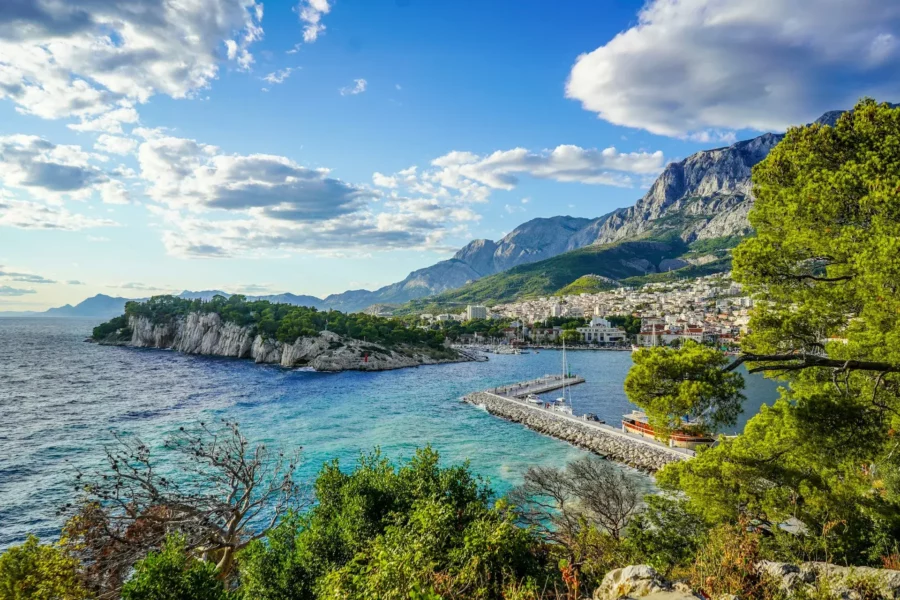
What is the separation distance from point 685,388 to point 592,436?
80.4 feet

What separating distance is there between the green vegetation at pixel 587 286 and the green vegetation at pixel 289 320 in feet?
345

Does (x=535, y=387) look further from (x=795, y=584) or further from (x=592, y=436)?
(x=795, y=584)

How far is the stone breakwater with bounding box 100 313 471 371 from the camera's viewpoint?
69312 mm

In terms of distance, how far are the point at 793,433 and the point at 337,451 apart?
2452cm

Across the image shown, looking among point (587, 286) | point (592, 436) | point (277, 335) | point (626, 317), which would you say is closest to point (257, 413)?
point (592, 436)

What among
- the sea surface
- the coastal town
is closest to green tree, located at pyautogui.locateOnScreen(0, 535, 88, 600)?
the sea surface

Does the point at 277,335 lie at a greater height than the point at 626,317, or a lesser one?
greater

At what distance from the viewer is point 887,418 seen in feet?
24.9

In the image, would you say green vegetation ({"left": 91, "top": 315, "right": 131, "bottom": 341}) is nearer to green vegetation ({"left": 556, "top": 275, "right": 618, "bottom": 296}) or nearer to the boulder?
the boulder

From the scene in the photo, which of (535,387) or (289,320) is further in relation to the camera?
(289,320)

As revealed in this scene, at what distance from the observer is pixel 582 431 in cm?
3139

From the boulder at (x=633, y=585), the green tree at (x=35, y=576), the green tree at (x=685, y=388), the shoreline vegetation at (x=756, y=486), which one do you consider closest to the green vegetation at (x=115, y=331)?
Result: the shoreline vegetation at (x=756, y=486)

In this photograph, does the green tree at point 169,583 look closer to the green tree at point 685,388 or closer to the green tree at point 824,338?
the green tree at point 685,388

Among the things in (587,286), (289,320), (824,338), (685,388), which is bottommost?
(289,320)
